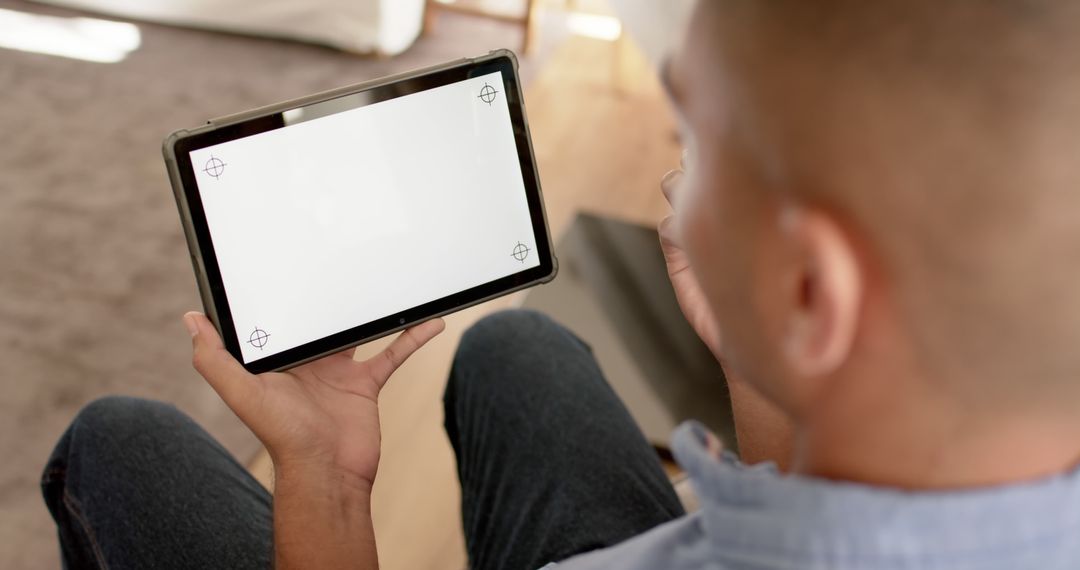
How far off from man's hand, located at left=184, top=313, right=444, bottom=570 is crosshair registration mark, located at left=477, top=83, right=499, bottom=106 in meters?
0.31

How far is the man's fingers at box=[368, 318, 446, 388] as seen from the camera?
0.85 meters

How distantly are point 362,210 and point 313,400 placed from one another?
183 mm

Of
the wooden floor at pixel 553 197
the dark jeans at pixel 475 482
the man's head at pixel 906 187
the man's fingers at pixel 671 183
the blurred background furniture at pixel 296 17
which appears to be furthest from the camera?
the blurred background furniture at pixel 296 17

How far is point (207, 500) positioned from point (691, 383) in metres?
0.86

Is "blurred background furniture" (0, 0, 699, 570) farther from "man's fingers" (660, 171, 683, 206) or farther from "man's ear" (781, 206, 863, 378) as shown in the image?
"man's ear" (781, 206, 863, 378)

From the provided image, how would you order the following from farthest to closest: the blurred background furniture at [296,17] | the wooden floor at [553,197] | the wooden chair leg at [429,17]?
1. the wooden chair leg at [429,17]
2. the blurred background furniture at [296,17]
3. the wooden floor at [553,197]

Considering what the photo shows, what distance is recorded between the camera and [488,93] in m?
0.85

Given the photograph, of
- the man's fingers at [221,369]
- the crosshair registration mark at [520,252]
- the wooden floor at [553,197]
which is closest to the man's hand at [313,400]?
the man's fingers at [221,369]

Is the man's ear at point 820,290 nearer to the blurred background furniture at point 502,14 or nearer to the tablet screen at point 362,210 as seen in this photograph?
the tablet screen at point 362,210

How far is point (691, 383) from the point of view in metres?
1.51

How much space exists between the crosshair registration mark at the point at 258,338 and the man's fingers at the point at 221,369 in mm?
28

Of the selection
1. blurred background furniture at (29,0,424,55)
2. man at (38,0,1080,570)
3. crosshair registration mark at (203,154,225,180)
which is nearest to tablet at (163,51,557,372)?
crosshair registration mark at (203,154,225,180)

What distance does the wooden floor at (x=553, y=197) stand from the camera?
1.35 meters

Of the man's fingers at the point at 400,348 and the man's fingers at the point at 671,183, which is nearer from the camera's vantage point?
the man's fingers at the point at 671,183
